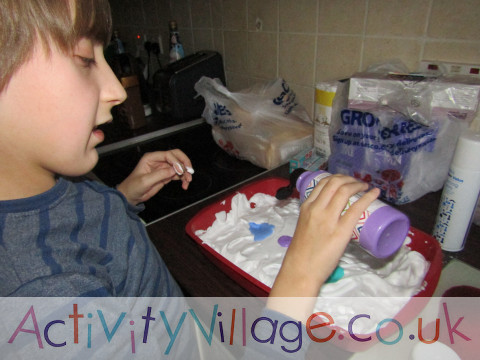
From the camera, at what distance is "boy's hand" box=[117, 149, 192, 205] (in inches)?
29.6

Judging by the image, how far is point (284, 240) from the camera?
0.61m

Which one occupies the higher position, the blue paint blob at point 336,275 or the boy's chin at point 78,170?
the boy's chin at point 78,170

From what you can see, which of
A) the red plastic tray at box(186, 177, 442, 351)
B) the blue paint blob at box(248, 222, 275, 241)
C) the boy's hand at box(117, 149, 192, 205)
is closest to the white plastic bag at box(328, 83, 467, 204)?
the red plastic tray at box(186, 177, 442, 351)

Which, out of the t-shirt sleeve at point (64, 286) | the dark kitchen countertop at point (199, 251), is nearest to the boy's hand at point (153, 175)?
the dark kitchen countertop at point (199, 251)

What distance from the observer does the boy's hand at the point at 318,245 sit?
424mm

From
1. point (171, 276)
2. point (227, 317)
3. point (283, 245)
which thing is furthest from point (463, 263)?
point (171, 276)

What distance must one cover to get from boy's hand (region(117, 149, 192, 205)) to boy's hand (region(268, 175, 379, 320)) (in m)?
0.39

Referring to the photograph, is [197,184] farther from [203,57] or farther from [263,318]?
[203,57]

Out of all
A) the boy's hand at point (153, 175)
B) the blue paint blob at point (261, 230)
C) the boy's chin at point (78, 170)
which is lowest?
the blue paint blob at point (261, 230)

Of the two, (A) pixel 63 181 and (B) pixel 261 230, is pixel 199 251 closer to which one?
(B) pixel 261 230

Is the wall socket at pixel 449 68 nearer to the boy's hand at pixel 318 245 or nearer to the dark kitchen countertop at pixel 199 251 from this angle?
the dark kitchen countertop at pixel 199 251

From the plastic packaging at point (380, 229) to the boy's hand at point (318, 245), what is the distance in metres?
0.02

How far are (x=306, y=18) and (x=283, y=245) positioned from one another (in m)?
0.71

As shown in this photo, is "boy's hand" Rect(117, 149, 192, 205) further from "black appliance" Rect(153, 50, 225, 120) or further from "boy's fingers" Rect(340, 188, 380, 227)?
"black appliance" Rect(153, 50, 225, 120)
